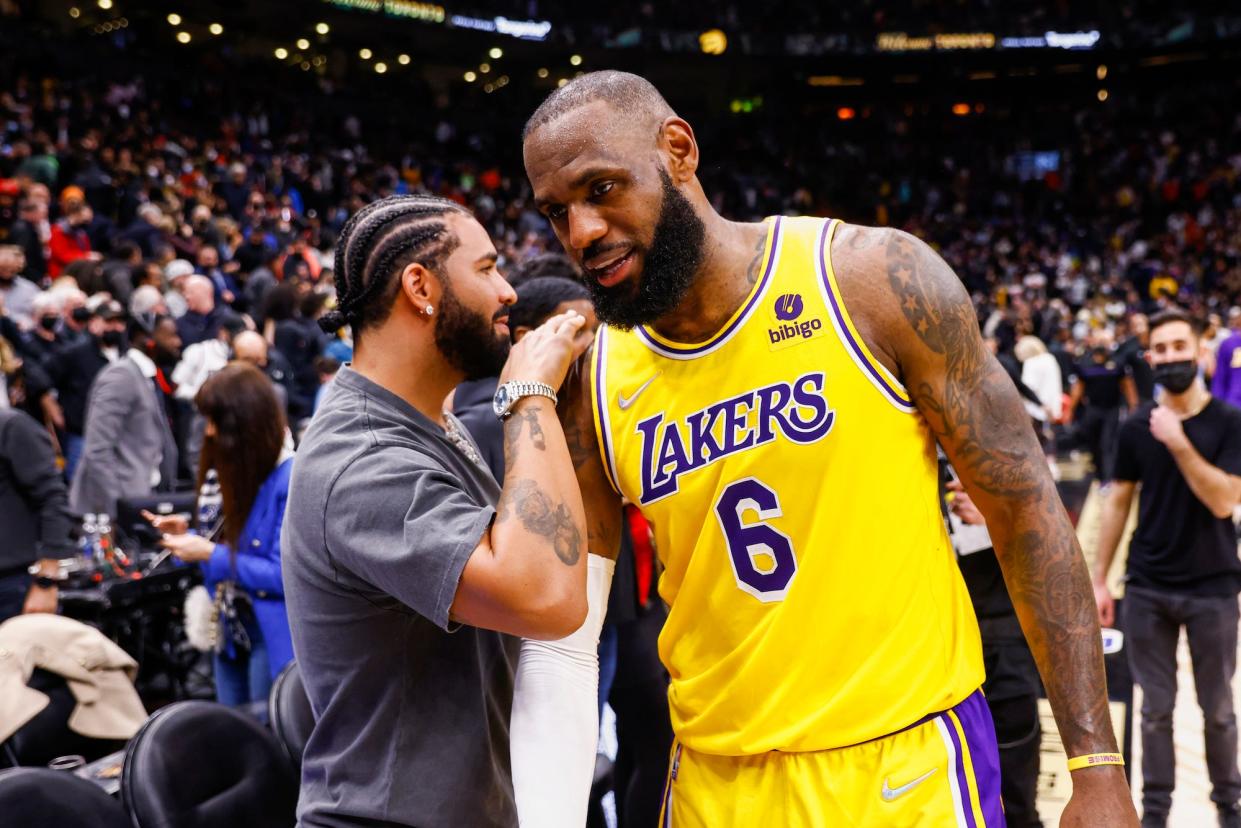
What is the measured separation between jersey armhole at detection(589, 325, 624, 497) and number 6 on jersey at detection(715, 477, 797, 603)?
23cm

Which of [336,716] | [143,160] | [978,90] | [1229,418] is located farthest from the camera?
[978,90]

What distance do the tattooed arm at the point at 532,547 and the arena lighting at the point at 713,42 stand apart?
90.4ft

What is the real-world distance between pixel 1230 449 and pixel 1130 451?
1.20 feet

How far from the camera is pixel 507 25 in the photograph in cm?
2566

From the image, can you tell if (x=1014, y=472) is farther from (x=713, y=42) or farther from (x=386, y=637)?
(x=713, y=42)

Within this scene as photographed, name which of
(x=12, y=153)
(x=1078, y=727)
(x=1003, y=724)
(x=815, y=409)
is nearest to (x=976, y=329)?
(x=815, y=409)

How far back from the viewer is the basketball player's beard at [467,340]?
6.77 feet

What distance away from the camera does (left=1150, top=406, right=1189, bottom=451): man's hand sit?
4391mm

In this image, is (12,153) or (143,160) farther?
(143,160)

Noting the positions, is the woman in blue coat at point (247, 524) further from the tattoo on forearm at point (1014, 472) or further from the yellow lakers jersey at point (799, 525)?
the tattoo on forearm at point (1014, 472)

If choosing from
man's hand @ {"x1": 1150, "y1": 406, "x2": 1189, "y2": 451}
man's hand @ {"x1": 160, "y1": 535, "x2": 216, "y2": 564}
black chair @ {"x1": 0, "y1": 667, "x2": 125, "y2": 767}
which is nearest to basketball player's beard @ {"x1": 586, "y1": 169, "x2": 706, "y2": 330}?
man's hand @ {"x1": 160, "y1": 535, "x2": 216, "y2": 564}

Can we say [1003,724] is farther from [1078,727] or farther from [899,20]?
[899,20]

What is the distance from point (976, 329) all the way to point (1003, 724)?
192cm

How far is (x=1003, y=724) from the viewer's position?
3.31 metres
